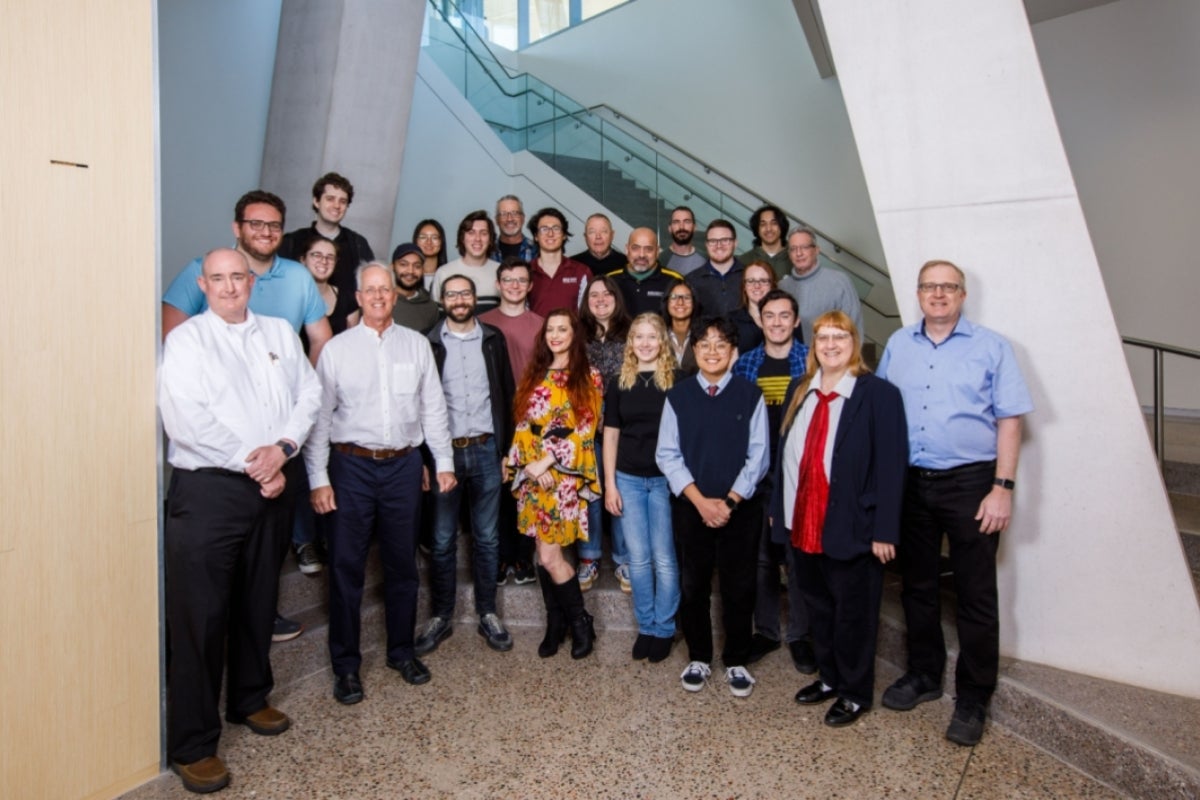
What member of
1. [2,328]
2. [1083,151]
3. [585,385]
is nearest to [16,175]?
[2,328]

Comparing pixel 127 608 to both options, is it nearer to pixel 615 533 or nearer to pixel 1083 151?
pixel 615 533

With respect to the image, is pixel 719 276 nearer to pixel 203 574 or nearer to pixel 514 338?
pixel 514 338

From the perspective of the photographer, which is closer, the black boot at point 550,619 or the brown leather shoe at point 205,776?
the brown leather shoe at point 205,776

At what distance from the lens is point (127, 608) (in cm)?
250

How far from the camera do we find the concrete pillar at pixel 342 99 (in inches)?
204

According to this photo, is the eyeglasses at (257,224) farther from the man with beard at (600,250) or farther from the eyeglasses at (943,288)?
the eyeglasses at (943,288)

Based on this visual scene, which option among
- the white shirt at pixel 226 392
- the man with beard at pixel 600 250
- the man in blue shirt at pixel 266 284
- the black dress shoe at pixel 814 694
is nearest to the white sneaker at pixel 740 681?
the black dress shoe at pixel 814 694

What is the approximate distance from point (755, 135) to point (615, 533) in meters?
6.53

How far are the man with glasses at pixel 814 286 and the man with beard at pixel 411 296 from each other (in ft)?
6.42

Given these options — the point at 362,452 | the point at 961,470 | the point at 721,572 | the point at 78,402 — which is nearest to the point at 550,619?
the point at 721,572

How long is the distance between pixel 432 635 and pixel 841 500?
200 centimetres

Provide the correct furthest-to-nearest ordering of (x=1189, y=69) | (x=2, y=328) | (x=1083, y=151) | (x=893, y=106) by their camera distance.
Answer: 1. (x=1083, y=151)
2. (x=1189, y=69)
3. (x=893, y=106)
4. (x=2, y=328)

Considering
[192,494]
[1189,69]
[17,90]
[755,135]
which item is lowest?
[192,494]

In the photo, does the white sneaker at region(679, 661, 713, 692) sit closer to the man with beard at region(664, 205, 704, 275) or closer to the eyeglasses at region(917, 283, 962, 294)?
the eyeglasses at region(917, 283, 962, 294)
